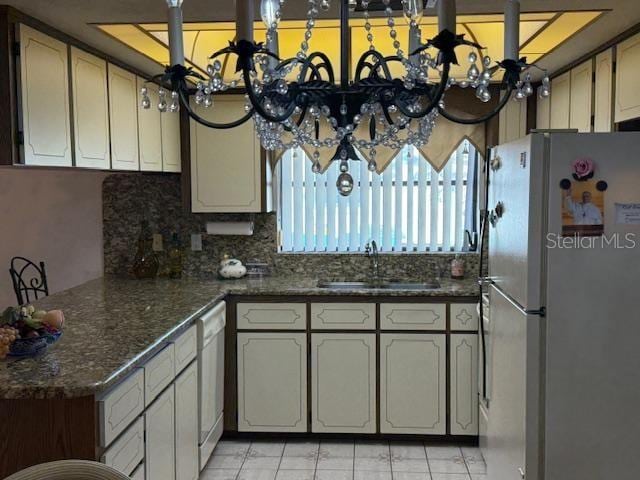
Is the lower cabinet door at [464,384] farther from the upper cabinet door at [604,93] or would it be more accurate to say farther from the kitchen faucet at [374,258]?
the upper cabinet door at [604,93]

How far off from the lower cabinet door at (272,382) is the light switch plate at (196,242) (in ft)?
2.80

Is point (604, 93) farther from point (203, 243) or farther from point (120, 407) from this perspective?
point (203, 243)

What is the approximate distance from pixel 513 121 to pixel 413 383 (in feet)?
5.77

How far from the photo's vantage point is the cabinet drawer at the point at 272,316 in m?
3.77

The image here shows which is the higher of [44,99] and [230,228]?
[44,99]

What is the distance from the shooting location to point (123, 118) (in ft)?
11.3

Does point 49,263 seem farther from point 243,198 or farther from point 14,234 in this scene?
point 243,198

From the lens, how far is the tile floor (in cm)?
341

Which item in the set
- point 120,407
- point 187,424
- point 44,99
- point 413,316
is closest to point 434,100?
point 120,407

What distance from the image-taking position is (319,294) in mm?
3717

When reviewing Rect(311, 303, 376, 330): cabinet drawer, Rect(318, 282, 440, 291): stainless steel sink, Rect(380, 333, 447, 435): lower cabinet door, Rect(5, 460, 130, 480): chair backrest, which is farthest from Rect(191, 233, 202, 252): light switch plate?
Rect(5, 460, 130, 480): chair backrest

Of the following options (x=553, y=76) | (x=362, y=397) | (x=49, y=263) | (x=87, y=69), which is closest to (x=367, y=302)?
(x=362, y=397)

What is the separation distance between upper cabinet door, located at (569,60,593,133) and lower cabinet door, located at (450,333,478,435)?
130cm

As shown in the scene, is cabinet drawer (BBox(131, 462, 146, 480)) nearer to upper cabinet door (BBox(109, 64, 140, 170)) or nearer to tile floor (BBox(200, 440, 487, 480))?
tile floor (BBox(200, 440, 487, 480))
